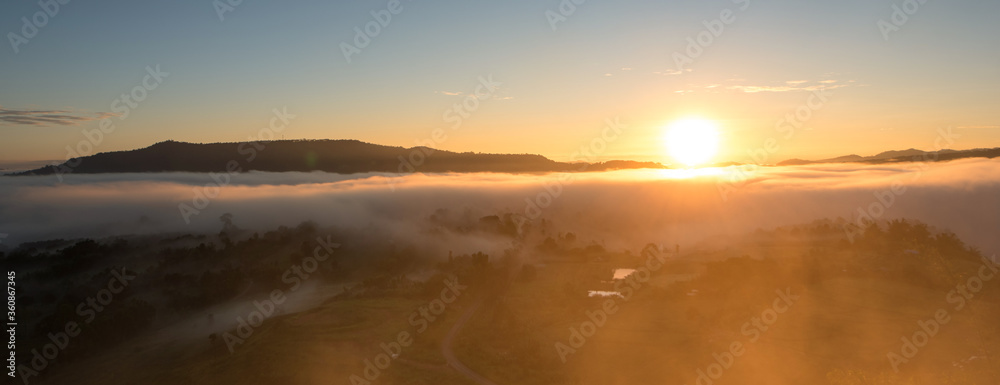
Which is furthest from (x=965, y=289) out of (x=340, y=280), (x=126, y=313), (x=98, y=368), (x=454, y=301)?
(x=126, y=313)

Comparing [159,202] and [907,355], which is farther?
[159,202]

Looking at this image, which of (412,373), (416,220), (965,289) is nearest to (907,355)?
(965,289)

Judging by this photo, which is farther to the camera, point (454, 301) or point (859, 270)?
point (859, 270)

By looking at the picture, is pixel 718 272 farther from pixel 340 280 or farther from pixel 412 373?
pixel 340 280

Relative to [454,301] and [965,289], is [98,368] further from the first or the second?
[965,289]

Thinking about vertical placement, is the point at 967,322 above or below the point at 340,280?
above

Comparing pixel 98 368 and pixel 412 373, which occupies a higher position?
pixel 412 373

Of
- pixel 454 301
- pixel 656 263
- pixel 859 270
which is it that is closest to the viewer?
pixel 454 301

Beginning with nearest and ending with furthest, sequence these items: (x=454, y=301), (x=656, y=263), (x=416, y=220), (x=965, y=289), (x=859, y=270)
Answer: (x=965, y=289) < (x=454, y=301) < (x=859, y=270) < (x=656, y=263) < (x=416, y=220)

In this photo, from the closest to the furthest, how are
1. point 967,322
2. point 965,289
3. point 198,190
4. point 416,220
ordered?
point 967,322 < point 965,289 < point 416,220 < point 198,190
